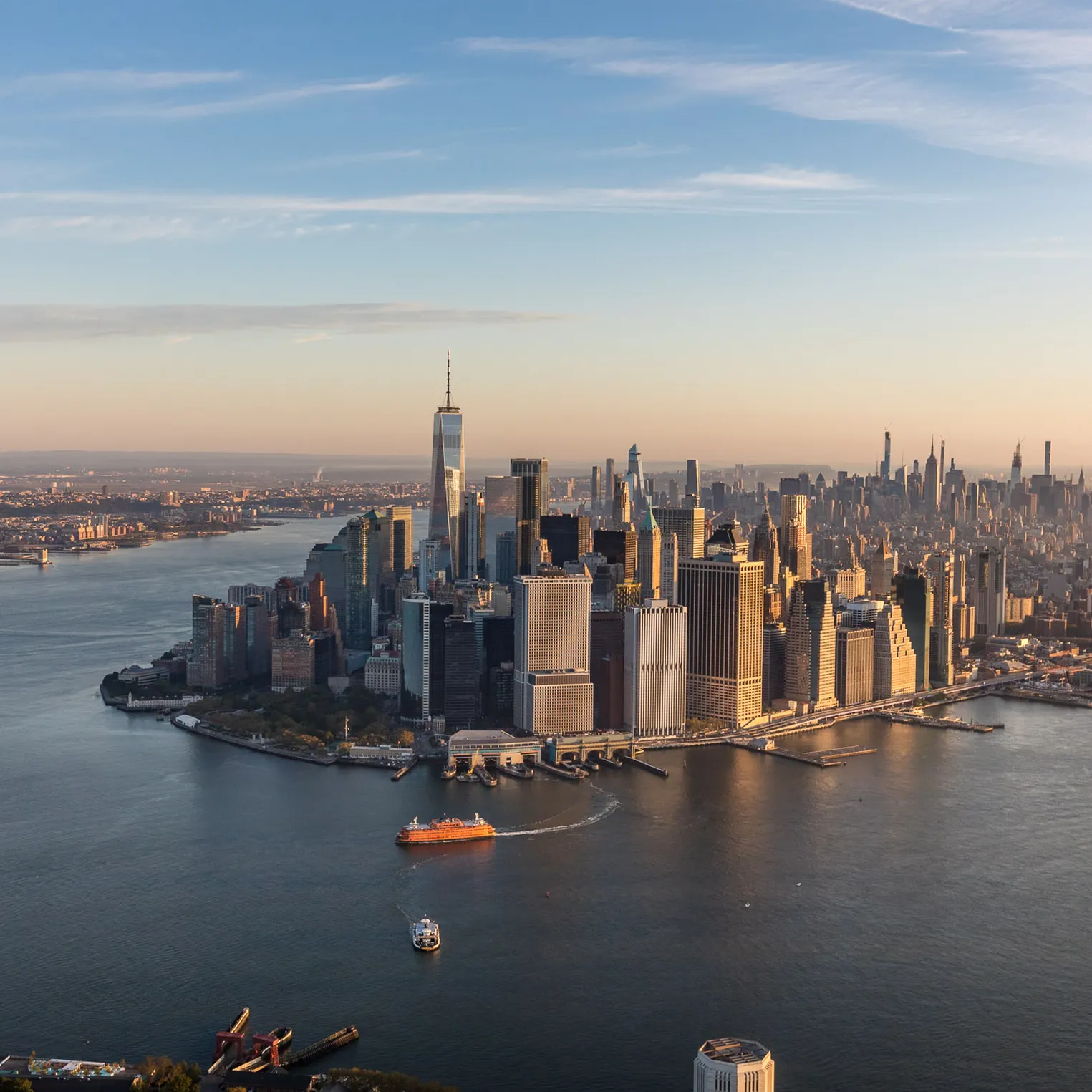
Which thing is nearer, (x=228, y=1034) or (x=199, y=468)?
(x=228, y=1034)

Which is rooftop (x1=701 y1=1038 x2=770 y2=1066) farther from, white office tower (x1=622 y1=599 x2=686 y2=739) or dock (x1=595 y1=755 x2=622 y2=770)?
white office tower (x1=622 y1=599 x2=686 y2=739)

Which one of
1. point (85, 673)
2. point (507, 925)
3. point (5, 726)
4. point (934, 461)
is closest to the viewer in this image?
point (507, 925)

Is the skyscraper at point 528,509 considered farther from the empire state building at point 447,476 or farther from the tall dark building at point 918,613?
the tall dark building at point 918,613

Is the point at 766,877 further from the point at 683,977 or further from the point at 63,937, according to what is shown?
the point at 63,937

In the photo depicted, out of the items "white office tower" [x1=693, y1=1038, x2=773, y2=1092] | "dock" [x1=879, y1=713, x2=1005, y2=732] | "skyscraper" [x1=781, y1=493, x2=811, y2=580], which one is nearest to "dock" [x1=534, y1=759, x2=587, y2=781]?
"dock" [x1=879, y1=713, x2=1005, y2=732]

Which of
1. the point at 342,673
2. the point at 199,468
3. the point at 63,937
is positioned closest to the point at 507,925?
the point at 63,937
